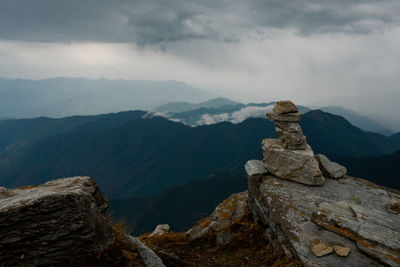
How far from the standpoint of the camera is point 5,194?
8.56 m

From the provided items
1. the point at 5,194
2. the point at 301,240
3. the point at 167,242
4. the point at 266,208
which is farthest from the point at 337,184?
the point at 5,194

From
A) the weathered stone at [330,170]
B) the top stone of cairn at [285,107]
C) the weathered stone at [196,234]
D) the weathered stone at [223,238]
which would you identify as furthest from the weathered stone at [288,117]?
the weathered stone at [196,234]

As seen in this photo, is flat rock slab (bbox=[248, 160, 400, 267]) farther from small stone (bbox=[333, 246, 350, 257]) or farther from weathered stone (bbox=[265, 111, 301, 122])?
weathered stone (bbox=[265, 111, 301, 122])

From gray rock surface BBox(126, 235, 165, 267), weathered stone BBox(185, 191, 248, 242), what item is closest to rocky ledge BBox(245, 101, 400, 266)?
weathered stone BBox(185, 191, 248, 242)

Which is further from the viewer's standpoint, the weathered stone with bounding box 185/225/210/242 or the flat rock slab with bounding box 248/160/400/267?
the weathered stone with bounding box 185/225/210/242

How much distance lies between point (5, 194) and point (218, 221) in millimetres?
12204

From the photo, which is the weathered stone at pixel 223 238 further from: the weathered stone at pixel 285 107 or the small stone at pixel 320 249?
the weathered stone at pixel 285 107

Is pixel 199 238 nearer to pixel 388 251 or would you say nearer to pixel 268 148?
pixel 268 148

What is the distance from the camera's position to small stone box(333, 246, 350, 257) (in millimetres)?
8328

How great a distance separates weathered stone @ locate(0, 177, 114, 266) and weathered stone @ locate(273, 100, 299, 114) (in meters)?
13.7

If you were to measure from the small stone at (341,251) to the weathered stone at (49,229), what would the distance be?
9.08 m

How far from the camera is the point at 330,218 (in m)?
10.2

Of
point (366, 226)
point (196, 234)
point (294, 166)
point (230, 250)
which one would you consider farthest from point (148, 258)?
point (294, 166)

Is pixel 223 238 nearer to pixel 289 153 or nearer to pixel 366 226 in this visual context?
pixel 289 153
